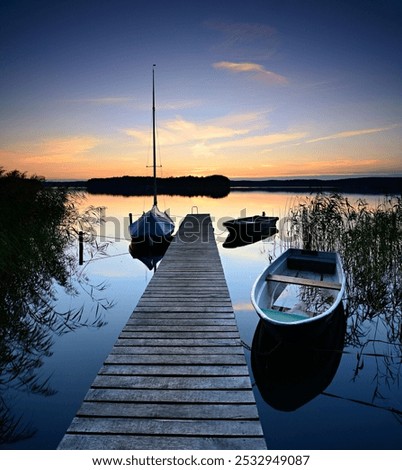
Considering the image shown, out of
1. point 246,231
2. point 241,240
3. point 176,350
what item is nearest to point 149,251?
point 241,240

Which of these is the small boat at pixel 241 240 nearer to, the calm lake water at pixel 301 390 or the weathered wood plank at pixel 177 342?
the calm lake water at pixel 301 390

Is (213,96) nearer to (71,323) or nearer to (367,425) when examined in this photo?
(71,323)

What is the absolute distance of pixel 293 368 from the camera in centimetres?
405

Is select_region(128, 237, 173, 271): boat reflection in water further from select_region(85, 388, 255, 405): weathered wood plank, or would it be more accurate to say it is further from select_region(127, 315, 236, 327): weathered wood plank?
select_region(85, 388, 255, 405): weathered wood plank

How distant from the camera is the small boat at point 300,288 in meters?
4.03

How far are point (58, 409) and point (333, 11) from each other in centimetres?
A: 1314

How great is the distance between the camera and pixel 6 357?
442cm

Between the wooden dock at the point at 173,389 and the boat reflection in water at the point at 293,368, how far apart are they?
0.75 metres

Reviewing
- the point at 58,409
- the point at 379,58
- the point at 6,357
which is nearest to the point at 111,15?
the point at 379,58

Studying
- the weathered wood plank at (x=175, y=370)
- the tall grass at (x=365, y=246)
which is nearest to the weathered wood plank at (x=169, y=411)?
the weathered wood plank at (x=175, y=370)

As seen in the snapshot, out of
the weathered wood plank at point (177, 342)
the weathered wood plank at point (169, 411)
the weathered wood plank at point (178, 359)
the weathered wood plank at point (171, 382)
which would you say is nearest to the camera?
the weathered wood plank at point (169, 411)

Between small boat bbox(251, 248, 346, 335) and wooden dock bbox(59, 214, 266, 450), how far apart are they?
0.63 metres

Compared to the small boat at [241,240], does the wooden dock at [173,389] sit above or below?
above
